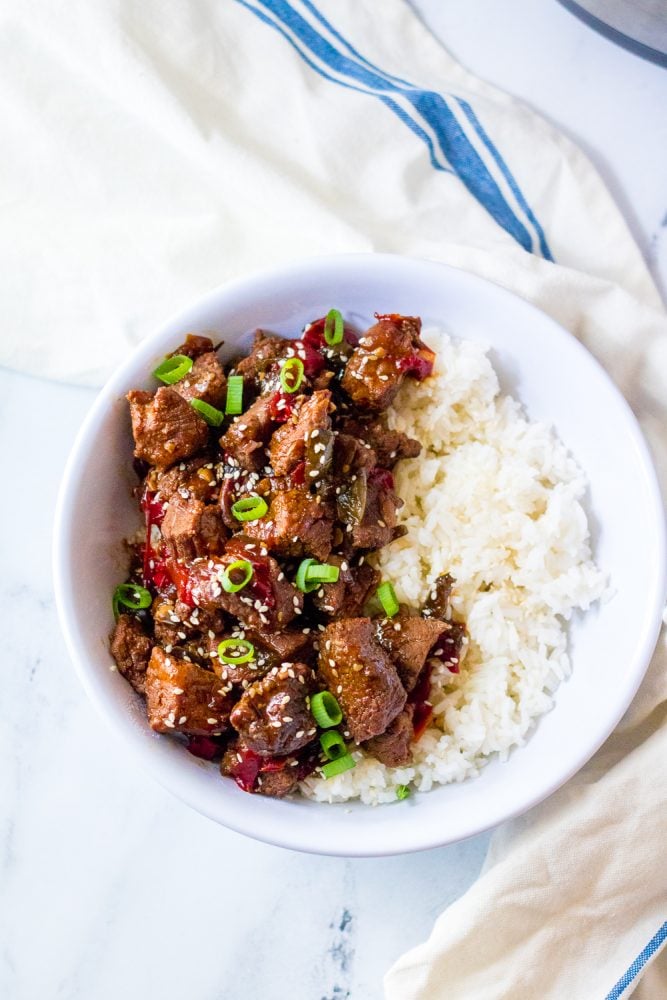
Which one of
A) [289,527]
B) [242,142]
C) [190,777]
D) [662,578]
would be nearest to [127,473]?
[289,527]

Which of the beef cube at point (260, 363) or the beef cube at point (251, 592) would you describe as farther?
the beef cube at point (260, 363)

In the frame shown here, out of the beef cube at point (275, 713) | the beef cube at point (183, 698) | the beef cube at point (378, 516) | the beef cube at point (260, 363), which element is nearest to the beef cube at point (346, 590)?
the beef cube at point (378, 516)

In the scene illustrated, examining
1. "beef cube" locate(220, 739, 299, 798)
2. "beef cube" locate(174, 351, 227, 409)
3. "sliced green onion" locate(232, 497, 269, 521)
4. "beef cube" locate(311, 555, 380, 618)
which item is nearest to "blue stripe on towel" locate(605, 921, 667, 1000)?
"beef cube" locate(220, 739, 299, 798)

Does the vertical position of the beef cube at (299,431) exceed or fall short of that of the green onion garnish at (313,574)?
it exceeds it

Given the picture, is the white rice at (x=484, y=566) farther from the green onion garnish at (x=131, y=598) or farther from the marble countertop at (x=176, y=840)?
the green onion garnish at (x=131, y=598)

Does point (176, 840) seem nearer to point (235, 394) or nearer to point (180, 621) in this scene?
point (180, 621)

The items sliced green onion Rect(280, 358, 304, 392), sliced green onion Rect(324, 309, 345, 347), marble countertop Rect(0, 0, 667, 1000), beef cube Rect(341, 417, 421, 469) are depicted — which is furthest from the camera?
marble countertop Rect(0, 0, 667, 1000)

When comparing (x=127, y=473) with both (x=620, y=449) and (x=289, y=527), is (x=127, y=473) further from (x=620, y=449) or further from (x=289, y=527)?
(x=620, y=449)

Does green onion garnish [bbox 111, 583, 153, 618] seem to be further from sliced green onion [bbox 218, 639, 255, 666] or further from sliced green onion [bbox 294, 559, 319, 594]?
sliced green onion [bbox 294, 559, 319, 594]

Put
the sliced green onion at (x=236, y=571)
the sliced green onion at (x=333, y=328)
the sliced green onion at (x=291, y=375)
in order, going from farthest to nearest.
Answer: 1. the sliced green onion at (x=333, y=328)
2. the sliced green onion at (x=291, y=375)
3. the sliced green onion at (x=236, y=571)
